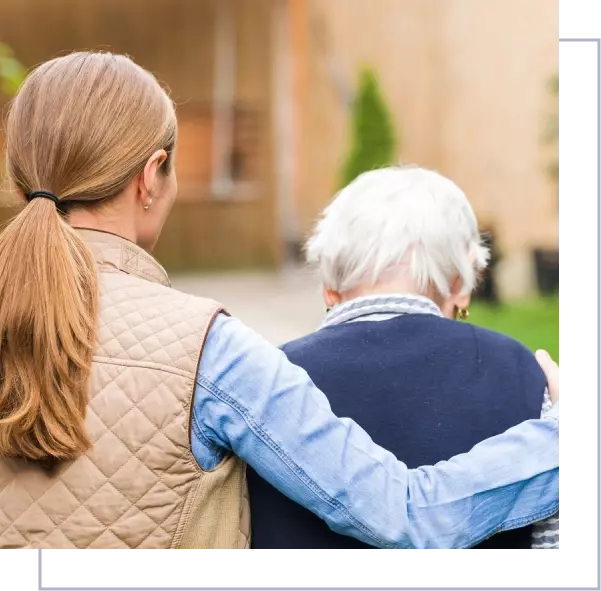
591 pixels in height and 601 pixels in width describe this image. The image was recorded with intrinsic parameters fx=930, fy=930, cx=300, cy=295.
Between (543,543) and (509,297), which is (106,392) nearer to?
(543,543)

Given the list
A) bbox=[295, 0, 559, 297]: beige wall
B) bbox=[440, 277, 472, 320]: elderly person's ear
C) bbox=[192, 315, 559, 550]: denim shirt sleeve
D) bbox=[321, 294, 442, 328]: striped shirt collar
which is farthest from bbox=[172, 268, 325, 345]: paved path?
bbox=[192, 315, 559, 550]: denim shirt sleeve

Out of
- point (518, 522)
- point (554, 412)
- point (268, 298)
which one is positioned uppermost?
→ point (554, 412)

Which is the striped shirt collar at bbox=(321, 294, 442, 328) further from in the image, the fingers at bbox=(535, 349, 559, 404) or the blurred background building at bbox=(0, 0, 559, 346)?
the blurred background building at bbox=(0, 0, 559, 346)

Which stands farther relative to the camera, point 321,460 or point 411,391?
point 411,391

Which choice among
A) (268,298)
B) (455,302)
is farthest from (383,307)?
(268,298)

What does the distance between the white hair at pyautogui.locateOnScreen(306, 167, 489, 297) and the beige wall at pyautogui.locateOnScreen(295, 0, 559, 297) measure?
8.13 meters

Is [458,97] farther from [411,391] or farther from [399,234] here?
[411,391]

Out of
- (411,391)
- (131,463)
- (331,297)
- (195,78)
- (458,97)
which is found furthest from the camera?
(458,97)

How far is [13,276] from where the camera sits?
144 centimetres

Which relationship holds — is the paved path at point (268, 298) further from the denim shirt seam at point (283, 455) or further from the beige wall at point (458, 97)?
the denim shirt seam at point (283, 455)

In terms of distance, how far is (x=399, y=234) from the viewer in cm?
180

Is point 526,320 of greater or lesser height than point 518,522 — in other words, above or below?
below

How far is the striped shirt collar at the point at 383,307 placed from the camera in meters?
1.77

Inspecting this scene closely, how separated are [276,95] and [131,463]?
12421mm
